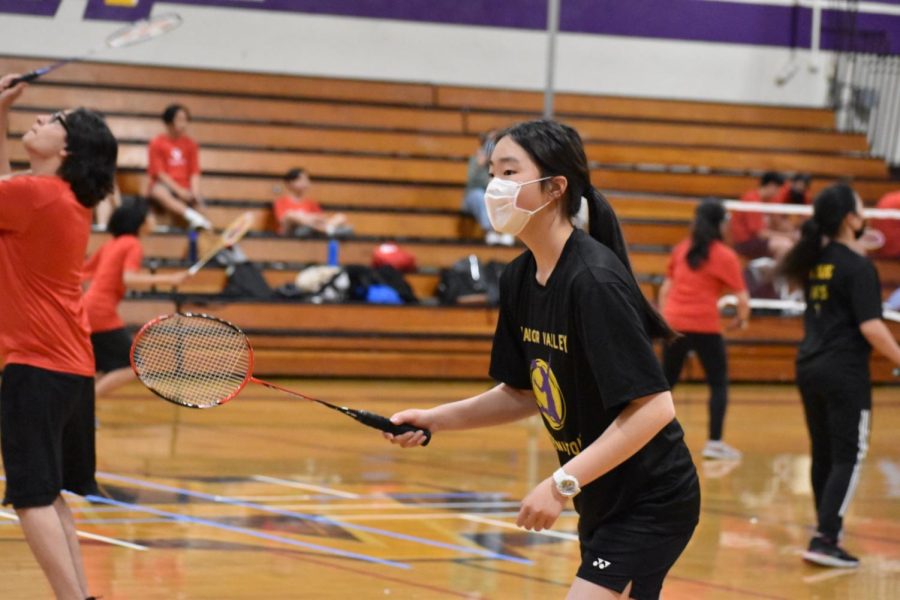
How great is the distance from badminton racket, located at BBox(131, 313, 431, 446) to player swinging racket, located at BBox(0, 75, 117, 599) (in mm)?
412

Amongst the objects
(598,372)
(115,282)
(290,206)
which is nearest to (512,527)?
(115,282)

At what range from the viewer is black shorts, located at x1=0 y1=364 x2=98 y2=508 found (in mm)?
4234

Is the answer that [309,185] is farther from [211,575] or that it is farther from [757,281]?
[211,575]

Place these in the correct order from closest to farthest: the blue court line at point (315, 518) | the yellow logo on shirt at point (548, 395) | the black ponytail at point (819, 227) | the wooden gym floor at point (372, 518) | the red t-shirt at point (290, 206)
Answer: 1. the yellow logo on shirt at point (548, 395)
2. the wooden gym floor at point (372, 518)
3. the blue court line at point (315, 518)
4. the black ponytail at point (819, 227)
5. the red t-shirt at point (290, 206)

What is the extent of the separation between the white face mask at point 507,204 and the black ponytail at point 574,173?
0.06 meters

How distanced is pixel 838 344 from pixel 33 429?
3.63m

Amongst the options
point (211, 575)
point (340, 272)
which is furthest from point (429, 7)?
point (211, 575)

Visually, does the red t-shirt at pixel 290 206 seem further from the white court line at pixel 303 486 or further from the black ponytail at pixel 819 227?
the black ponytail at pixel 819 227

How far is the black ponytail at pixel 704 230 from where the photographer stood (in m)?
8.91

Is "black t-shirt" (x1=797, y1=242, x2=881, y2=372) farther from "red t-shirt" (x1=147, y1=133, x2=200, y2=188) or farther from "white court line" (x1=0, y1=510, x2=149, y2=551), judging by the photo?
"red t-shirt" (x1=147, y1=133, x2=200, y2=188)

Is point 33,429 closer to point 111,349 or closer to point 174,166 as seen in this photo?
point 111,349

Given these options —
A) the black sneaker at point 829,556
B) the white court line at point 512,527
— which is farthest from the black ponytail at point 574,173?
the white court line at point 512,527

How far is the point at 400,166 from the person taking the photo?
47.3 feet

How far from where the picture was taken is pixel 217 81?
14547 millimetres
